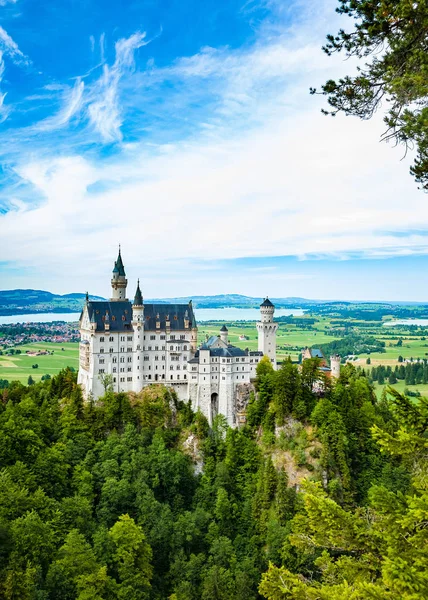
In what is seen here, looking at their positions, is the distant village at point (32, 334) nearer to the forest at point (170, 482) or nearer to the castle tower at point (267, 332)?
the forest at point (170, 482)

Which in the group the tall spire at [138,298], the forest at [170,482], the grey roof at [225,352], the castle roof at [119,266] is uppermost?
the castle roof at [119,266]

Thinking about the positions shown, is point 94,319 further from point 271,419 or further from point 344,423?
point 344,423

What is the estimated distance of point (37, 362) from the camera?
129 metres

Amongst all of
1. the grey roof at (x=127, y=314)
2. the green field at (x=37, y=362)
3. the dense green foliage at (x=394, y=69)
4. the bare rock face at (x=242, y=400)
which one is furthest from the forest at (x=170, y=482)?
the green field at (x=37, y=362)

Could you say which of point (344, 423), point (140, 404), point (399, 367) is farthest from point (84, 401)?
point (399, 367)

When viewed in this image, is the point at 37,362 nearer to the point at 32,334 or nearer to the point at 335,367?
the point at 32,334

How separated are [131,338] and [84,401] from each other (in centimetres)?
1031

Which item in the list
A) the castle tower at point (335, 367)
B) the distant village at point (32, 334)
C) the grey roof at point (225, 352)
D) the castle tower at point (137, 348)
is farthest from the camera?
the distant village at point (32, 334)

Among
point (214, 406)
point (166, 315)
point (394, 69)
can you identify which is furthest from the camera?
point (166, 315)

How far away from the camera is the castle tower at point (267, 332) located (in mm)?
69500

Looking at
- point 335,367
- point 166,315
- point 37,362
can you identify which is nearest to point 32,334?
point 37,362

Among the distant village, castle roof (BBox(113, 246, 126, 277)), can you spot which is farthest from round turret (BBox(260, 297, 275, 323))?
the distant village

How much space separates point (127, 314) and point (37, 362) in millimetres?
70539

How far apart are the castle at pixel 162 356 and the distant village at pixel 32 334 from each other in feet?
318
